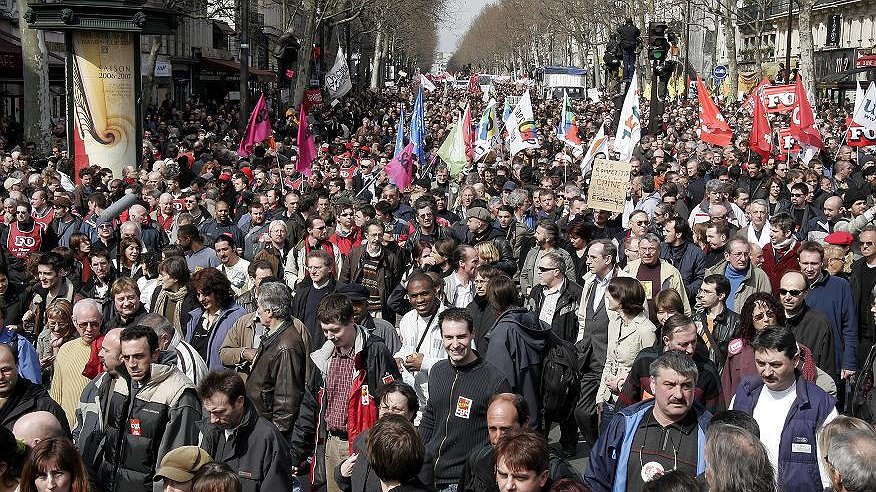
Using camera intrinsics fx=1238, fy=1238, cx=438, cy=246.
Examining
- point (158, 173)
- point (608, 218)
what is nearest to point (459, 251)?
point (608, 218)

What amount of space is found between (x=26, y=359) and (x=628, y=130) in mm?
10699

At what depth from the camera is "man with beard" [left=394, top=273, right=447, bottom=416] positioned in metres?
7.03

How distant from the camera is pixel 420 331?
734cm

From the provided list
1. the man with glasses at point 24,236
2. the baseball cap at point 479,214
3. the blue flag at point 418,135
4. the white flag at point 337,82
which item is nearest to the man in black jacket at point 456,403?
the baseball cap at point 479,214

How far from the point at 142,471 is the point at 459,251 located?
152 inches

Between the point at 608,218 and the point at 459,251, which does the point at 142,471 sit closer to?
the point at 459,251

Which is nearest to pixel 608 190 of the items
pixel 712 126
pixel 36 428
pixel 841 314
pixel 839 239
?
pixel 839 239

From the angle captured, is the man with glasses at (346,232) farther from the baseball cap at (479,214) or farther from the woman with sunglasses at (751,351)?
the woman with sunglasses at (751,351)

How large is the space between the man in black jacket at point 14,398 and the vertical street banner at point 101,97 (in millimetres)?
14203

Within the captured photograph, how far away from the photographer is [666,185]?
44.0ft

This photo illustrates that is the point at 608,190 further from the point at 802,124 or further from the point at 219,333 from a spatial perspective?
the point at 802,124

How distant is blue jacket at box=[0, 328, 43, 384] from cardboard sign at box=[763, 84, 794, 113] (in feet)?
50.6

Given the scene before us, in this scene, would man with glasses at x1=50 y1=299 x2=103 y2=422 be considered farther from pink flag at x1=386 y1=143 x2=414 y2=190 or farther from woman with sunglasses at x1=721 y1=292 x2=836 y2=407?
pink flag at x1=386 y1=143 x2=414 y2=190

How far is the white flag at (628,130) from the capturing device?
16109 millimetres
